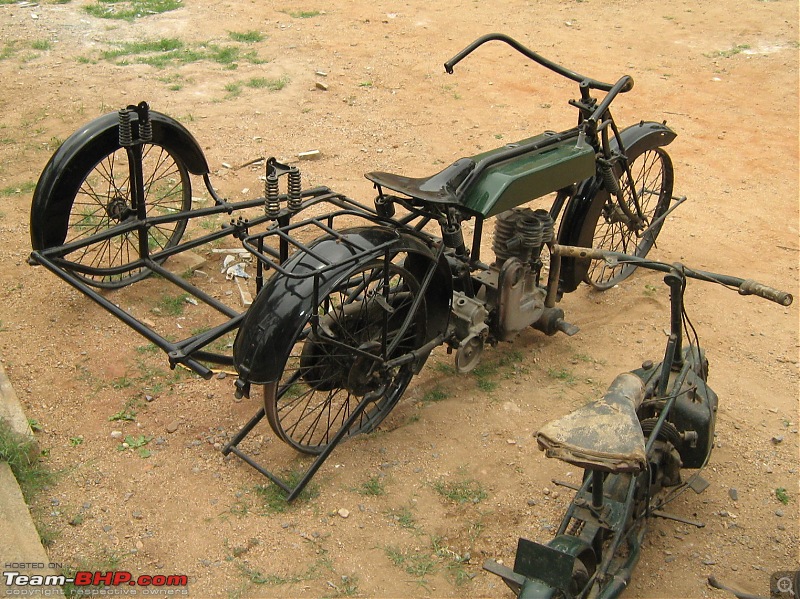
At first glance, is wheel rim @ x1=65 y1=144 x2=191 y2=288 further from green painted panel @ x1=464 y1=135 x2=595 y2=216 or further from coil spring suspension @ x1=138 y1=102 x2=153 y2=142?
green painted panel @ x1=464 y1=135 x2=595 y2=216

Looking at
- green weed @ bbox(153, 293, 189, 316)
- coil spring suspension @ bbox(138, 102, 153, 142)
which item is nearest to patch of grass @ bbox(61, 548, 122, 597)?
green weed @ bbox(153, 293, 189, 316)

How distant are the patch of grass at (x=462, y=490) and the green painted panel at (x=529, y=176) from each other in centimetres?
129

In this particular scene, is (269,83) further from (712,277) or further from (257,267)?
(712,277)

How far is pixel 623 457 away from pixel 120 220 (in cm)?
345

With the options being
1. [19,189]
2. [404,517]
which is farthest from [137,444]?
[19,189]

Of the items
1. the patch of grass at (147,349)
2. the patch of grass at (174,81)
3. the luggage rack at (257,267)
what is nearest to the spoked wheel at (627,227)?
the luggage rack at (257,267)

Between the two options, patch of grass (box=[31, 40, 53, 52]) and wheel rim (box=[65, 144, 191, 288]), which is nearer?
wheel rim (box=[65, 144, 191, 288])

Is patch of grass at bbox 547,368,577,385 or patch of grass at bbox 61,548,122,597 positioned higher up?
patch of grass at bbox 547,368,577,385

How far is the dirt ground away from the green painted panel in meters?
1.12

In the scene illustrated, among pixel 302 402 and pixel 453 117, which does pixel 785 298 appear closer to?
pixel 302 402

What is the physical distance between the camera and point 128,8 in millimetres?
11016

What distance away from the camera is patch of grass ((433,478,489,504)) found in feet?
12.9

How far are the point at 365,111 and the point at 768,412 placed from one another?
198 inches

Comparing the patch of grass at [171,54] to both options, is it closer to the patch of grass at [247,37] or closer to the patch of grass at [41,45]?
the patch of grass at [247,37]
